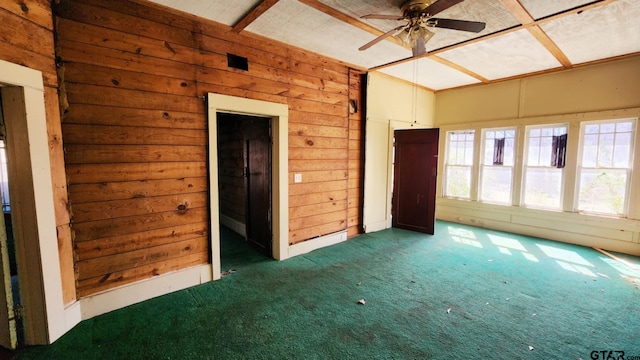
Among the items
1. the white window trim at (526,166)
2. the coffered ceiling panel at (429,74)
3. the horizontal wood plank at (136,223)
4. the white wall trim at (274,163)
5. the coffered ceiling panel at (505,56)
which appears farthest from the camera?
the white window trim at (526,166)

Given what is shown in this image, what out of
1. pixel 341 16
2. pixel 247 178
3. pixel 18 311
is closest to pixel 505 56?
pixel 341 16

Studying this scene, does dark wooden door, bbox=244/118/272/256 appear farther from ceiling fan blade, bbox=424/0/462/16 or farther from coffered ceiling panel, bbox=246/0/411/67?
ceiling fan blade, bbox=424/0/462/16

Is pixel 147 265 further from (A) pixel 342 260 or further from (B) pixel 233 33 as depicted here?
(B) pixel 233 33

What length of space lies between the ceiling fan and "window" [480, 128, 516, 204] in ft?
11.4

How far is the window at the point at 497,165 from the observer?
16.8 ft

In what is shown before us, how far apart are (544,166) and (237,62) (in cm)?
536

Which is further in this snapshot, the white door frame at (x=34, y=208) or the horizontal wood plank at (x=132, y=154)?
the horizontal wood plank at (x=132, y=154)

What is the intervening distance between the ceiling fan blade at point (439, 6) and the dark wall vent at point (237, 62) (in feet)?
6.60

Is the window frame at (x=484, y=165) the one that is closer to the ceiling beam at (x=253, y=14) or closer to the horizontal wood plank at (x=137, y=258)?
the ceiling beam at (x=253, y=14)

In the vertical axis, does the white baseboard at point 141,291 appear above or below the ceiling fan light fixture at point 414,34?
below

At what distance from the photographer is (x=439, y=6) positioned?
2164 mm

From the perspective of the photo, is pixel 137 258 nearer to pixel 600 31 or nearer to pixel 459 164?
pixel 600 31

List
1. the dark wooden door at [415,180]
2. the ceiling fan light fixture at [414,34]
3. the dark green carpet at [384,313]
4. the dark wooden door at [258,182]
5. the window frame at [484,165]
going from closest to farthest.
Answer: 1. the dark green carpet at [384,313]
2. the ceiling fan light fixture at [414,34]
3. the dark wooden door at [258,182]
4. the dark wooden door at [415,180]
5. the window frame at [484,165]

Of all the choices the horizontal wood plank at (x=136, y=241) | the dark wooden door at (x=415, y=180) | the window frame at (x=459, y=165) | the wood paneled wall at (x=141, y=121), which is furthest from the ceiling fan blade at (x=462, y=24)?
the window frame at (x=459, y=165)
